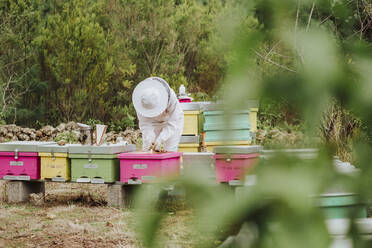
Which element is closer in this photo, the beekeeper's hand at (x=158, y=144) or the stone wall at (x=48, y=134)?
the beekeeper's hand at (x=158, y=144)

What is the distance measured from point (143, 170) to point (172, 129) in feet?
2.10

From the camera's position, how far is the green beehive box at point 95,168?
3.70 metres

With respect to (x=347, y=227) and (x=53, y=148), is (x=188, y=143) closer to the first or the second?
(x=53, y=148)

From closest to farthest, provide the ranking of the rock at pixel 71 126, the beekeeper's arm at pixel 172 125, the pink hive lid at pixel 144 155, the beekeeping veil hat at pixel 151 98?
the pink hive lid at pixel 144 155 < the beekeeping veil hat at pixel 151 98 < the beekeeper's arm at pixel 172 125 < the rock at pixel 71 126

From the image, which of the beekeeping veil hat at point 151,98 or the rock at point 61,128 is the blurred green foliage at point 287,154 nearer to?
the beekeeping veil hat at point 151,98

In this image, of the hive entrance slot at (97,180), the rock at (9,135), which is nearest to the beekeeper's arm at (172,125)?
the hive entrance slot at (97,180)

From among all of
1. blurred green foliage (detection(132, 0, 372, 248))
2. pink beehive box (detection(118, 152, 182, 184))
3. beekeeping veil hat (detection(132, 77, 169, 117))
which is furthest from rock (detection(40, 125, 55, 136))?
blurred green foliage (detection(132, 0, 372, 248))

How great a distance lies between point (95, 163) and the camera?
12.3 ft

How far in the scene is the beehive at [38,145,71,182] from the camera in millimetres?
3809

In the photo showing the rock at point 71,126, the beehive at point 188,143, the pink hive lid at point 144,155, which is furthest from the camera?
the rock at point 71,126

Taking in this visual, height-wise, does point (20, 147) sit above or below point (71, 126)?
below

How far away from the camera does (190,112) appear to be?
479 cm

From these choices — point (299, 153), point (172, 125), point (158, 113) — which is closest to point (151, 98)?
point (158, 113)

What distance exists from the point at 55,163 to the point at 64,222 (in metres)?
0.82
